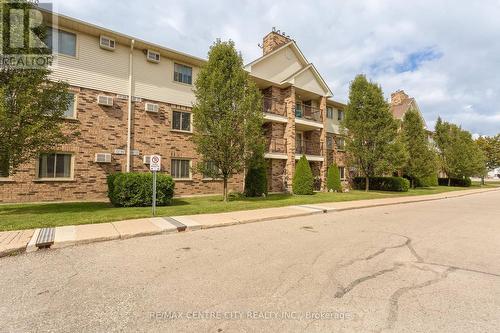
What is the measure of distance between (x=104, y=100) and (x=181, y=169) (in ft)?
18.4

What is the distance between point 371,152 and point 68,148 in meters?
21.2

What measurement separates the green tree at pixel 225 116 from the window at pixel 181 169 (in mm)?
3470

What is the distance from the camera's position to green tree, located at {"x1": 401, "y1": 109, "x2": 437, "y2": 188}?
91.1ft

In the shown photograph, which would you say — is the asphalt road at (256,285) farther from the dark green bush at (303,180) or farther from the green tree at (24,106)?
the dark green bush at (303,180)

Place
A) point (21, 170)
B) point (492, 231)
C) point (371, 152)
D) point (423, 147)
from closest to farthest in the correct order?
point (492, 231) → point (21, 170) → point (371, 152) → point (423, 147)

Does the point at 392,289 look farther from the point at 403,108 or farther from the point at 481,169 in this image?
the point at 481,169

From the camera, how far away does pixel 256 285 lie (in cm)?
403

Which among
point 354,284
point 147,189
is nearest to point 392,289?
point 354,284

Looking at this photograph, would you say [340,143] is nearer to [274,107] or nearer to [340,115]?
[340,115]

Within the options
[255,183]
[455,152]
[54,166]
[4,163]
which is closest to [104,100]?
[54,166]

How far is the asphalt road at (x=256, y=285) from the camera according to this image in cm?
304

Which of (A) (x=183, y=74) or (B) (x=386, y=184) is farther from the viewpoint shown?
(B) (x=386, y=184)

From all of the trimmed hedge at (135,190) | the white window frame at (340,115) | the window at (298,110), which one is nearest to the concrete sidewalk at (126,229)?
the trimmed hedge at (135,190)

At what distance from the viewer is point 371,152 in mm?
22531
